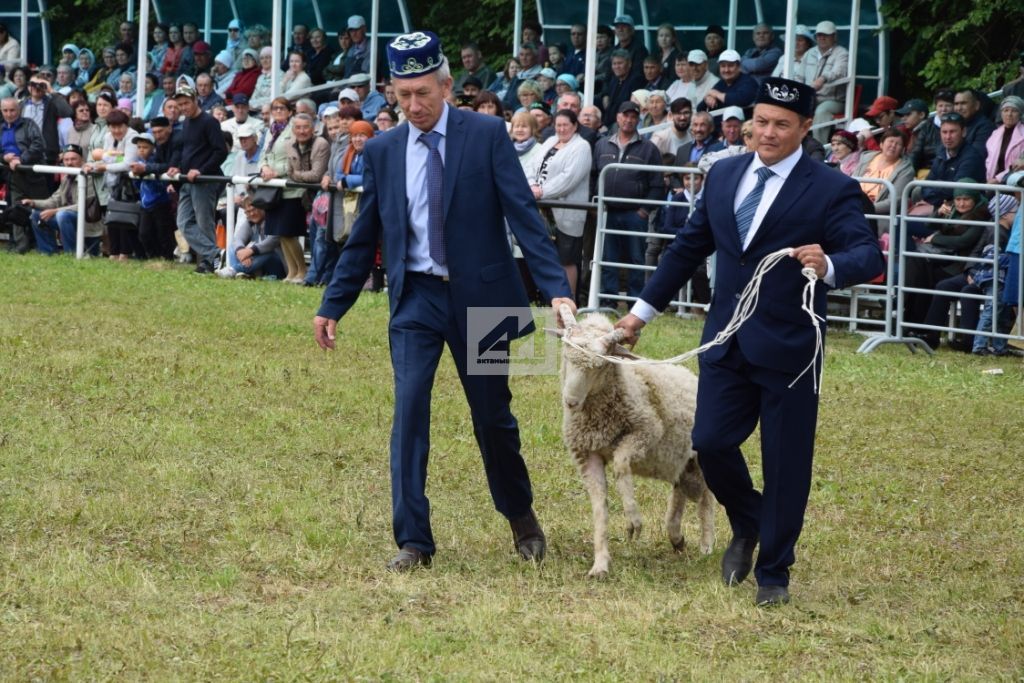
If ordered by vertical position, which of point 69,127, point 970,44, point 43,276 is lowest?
point 43,276

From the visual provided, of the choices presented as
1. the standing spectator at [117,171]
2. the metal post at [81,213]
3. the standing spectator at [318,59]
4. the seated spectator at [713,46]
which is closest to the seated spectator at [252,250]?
the standing spectator at [117,171]

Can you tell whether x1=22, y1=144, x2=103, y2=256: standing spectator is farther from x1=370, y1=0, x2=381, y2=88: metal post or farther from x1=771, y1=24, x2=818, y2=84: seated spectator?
x1=771, y1=24, x2=818, y2=84: seated spectator

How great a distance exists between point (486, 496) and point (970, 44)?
44.7 ft

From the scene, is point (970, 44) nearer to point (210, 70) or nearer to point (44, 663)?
point (210, 70)

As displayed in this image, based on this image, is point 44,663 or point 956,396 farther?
point 956,396

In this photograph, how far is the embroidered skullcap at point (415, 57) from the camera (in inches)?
274

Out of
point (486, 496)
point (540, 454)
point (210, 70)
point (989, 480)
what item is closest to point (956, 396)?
point (989, 480)

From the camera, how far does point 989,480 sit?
962cm

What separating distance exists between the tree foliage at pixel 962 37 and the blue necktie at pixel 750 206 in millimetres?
13338

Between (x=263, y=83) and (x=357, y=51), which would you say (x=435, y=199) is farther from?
(x=263, y=83)

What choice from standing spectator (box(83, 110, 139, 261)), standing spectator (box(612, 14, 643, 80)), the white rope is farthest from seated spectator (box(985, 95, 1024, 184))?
standing spectator (box(83, 110, 139, 261))

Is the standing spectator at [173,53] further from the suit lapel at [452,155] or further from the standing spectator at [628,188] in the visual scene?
the suit lapel at [452,155]

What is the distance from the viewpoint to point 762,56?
20.6 m

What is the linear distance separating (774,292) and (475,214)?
4.63 ft
